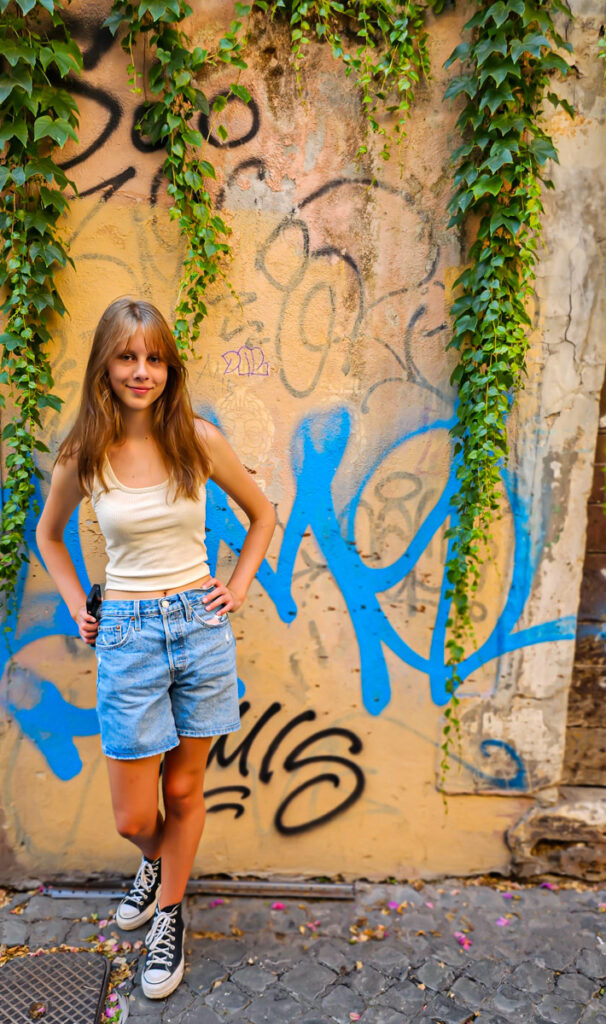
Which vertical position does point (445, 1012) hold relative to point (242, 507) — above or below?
below

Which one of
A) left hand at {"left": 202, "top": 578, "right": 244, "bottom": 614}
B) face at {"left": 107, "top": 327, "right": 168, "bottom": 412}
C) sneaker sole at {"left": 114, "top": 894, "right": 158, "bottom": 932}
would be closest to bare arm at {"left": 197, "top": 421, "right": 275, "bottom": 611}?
left hand at {"left": 202, "top": 578, "right": 244, "bottom": 614}

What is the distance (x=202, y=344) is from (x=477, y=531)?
48.0 inches

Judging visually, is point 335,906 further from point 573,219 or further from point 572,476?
point 573,219

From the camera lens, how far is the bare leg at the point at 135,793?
87.9 inches

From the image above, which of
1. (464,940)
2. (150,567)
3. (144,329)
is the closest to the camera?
(144,329)

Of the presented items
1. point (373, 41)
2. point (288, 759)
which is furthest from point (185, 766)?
point (373, 41)

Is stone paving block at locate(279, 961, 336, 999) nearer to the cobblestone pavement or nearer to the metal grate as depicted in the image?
the cobblestone pavement

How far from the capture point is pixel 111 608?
2.19 meters

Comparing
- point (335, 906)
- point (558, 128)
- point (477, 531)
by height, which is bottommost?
point (335, 906)

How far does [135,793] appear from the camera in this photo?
2262mm

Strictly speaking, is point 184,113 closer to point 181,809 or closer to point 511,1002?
point 181,809

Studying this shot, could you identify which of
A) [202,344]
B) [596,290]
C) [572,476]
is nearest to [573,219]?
[596,290]

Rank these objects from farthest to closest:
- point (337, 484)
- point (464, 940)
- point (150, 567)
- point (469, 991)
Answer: point (337, 484)
point (464, 940)
point (469, 991)
point (150, 567)

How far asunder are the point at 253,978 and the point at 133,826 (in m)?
0.69
